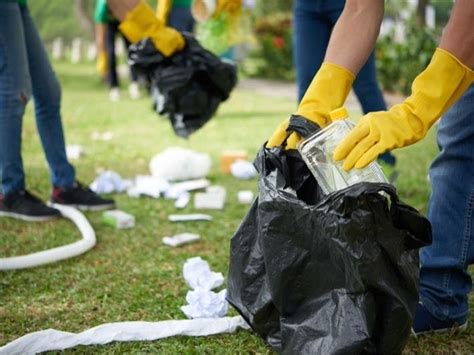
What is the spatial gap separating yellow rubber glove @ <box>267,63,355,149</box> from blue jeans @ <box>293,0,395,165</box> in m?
1.38

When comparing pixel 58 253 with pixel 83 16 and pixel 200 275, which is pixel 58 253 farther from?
pixel 83 16

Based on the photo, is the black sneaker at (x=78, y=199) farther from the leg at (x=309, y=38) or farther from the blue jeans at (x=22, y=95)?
the leg at (x=309, y=38)

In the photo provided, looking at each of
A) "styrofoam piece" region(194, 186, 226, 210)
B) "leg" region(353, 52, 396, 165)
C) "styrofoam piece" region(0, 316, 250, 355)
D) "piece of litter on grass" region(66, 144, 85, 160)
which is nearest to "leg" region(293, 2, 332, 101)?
"leg" region(353, 52, 396, 165)

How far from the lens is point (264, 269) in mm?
1667

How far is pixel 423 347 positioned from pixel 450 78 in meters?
0.78

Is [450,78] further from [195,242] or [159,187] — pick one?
[159,187]

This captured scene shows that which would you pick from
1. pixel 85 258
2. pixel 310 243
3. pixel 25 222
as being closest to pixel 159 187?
pixel 25 222

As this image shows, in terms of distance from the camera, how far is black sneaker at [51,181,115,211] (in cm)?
306

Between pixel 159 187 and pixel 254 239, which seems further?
pixel 159 187

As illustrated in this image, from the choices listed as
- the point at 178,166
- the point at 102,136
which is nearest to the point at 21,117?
the point at 178,166

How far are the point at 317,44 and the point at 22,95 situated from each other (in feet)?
4.73

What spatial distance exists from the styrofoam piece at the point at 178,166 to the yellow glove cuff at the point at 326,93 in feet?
6.70

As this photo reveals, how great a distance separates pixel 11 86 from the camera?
8.80 ft

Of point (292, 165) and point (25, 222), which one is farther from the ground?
point (292, 165)
